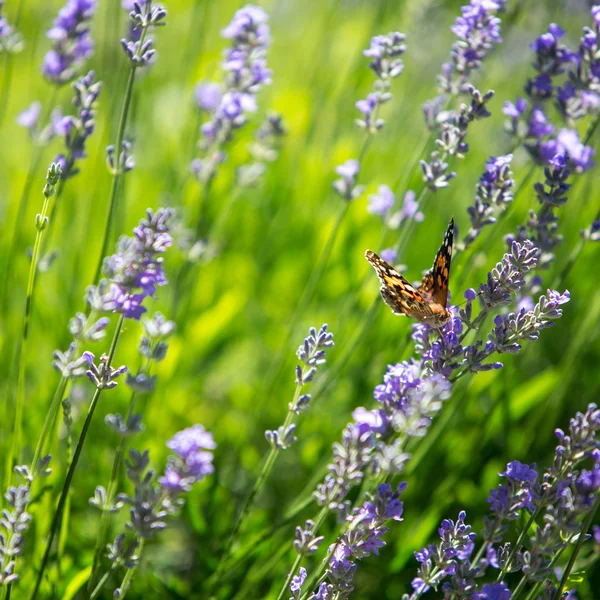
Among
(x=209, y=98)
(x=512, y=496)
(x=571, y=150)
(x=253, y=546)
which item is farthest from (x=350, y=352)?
(x=209, y=98)

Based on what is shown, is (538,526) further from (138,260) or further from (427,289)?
(138,260)

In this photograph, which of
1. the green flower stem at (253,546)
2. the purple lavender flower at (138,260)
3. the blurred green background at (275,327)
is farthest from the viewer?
the blurred green background at (275,327)

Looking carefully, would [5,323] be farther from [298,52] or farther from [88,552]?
[298,52]

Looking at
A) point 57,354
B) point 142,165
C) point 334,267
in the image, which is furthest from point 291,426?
point 142,165

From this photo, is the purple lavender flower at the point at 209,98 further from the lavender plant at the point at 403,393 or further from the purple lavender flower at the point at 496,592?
the purple lavender flower at the point at 496,592

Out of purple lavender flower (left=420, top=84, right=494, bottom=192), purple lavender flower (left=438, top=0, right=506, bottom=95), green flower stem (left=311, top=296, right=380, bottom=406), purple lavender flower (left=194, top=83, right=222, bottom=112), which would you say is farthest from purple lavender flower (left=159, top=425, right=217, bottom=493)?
purple lavender flower (left=194, top=83, right=222, bottom=112)

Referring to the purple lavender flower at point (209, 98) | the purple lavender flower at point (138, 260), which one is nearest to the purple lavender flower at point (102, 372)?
the purple lavender flower at point (138, 260)
